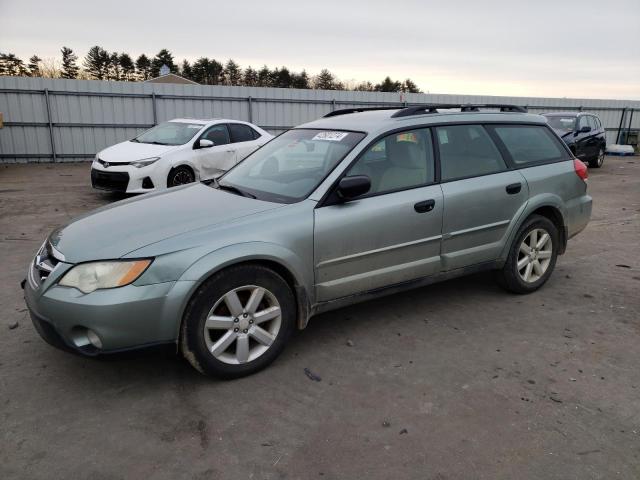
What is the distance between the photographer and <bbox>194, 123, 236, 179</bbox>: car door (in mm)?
9512

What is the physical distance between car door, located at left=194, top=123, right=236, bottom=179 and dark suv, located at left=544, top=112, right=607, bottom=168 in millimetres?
9658

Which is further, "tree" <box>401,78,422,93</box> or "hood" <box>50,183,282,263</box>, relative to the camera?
"tree" <box>401,78,422,93</box>

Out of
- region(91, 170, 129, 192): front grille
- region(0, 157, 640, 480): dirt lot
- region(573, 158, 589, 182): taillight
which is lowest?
region(0, 157, 640, 480): dirt lot

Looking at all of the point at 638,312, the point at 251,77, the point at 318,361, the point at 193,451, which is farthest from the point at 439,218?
the point at 251,77

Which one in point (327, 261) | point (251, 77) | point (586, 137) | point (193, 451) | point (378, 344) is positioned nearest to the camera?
point (193, 451)

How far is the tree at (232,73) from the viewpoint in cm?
5691

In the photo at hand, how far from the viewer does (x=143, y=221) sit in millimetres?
3301

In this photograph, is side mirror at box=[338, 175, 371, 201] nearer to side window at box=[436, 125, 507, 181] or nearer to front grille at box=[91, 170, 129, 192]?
side window at box=[436, 125, 507, 181]

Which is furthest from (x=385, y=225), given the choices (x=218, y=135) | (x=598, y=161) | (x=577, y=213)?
(x=598, y=161)

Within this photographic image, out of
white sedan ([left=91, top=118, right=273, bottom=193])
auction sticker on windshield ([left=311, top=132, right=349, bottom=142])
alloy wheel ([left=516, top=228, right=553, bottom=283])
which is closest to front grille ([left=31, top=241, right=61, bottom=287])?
auction sticker on windshield ([left=311, top=132, right=349, bottom=142])

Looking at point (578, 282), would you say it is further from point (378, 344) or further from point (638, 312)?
point (378, 344)

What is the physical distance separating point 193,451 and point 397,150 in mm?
2532

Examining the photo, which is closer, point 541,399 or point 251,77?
point 541,399

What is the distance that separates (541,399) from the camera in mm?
3027
